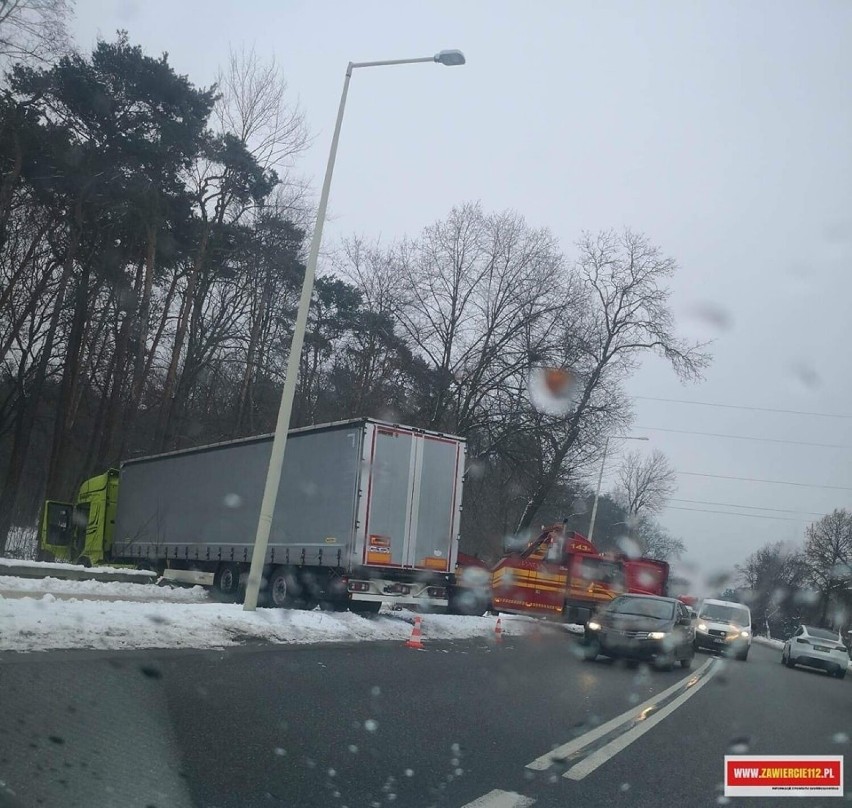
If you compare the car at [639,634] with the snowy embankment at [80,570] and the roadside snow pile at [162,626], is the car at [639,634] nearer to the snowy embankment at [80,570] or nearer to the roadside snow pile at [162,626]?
the roadside snow pile at [162,626]

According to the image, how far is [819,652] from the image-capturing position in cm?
2684

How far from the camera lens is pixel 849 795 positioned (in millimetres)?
7438

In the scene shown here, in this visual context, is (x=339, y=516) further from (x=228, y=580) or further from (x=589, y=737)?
(x=589, y=737)

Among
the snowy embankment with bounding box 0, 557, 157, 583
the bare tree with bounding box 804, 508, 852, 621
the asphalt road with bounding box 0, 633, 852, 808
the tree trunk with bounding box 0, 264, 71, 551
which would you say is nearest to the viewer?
the asphalt road with bounding box 0, 633, 852, 808

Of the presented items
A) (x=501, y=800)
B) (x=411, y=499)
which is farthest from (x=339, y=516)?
(x=501, y=800)

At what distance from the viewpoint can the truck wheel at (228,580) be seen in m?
21.4

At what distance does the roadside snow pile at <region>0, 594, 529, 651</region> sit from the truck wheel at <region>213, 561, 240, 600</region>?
4420 mm

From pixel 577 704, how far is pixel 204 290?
1104 inches

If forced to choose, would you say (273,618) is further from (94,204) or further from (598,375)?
(598,375)

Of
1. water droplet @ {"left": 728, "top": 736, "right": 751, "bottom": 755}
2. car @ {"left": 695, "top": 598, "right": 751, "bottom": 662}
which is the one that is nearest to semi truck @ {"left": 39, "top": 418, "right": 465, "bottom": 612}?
water droplet @ {"left": 728, "top": 736, "right": 751, "bottom": 755}

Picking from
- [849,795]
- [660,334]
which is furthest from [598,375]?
[849,795]

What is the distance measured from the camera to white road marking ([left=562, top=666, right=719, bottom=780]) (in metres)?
7.22

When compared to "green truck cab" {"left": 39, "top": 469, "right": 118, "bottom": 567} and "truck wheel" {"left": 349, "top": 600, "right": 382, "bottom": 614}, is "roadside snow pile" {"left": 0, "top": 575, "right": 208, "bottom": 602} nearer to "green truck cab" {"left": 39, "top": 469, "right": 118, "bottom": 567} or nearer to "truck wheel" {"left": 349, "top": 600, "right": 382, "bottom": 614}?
"truck wheel" {"left": 349, "top": 600, "right": 382, "bottom": 614}

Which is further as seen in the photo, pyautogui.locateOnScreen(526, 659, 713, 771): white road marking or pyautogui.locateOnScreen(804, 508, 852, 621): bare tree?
pyautogui.locateOnScreen(804, 508, 852, 621): bare tree
